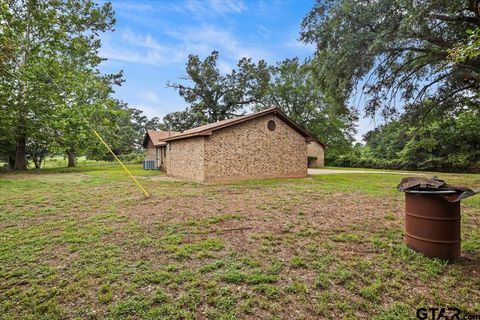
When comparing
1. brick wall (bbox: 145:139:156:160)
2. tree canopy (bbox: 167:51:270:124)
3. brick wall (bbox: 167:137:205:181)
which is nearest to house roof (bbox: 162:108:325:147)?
brick wall (bbox: 167:137:205:181)

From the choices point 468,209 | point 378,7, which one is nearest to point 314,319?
point 468,209

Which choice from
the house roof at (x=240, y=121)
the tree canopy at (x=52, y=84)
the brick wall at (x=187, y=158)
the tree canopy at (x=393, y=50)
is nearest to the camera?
the tree canopy at (x=393, y=50)

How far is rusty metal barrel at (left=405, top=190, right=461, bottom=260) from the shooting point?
11.5 feet

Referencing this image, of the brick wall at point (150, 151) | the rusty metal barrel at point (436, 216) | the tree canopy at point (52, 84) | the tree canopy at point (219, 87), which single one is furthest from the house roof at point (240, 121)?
the tree canopy at point (219, 87)

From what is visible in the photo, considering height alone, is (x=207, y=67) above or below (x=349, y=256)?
above

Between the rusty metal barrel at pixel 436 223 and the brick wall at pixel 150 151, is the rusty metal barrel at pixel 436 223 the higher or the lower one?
the lower one

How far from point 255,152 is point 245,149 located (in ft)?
2.04

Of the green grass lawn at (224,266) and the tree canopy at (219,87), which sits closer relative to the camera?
the green grass lawn at (224,266)

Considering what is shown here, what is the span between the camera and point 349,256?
380 cm

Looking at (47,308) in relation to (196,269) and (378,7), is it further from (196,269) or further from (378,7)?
(378,7)

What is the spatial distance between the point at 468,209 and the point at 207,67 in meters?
30.3

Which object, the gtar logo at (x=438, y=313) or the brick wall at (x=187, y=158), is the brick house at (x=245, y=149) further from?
the gtar logo at (x=438, y=313)

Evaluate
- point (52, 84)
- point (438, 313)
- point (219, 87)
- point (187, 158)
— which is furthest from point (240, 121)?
point (219, 87)

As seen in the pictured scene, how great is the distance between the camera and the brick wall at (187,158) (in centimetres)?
1316
